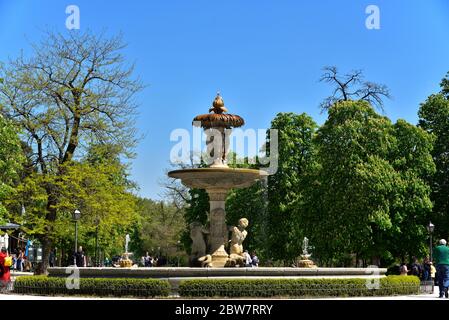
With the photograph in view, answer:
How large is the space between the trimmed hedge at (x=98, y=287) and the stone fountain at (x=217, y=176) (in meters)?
5.00

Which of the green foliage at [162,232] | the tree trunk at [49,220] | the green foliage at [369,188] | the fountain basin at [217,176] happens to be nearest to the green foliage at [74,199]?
the tree trunk at [49,220]

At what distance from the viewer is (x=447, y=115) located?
43.5 metres

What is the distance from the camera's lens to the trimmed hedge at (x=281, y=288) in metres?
20.9

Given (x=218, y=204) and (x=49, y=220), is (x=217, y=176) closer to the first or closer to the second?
(x=218, y=204)

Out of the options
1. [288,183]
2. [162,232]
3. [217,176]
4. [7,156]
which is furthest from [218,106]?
[162,232]

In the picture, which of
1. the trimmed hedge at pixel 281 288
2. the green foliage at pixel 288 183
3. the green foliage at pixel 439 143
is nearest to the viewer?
the trimmed hedge at pixel 281 288

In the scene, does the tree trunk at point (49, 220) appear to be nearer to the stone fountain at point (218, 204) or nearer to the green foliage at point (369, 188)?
the stone fountain at point (218, 204)

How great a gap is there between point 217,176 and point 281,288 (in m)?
6.10

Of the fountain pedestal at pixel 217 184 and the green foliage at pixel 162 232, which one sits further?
the green foliage at pixel 162 232

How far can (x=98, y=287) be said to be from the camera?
21.8 m

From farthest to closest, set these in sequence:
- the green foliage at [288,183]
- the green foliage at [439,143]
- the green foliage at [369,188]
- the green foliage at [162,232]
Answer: the green foliage at [162,232]
the green foliage at [288,183]
the green foliage at [439,143]
the green foliage at [369,188]
